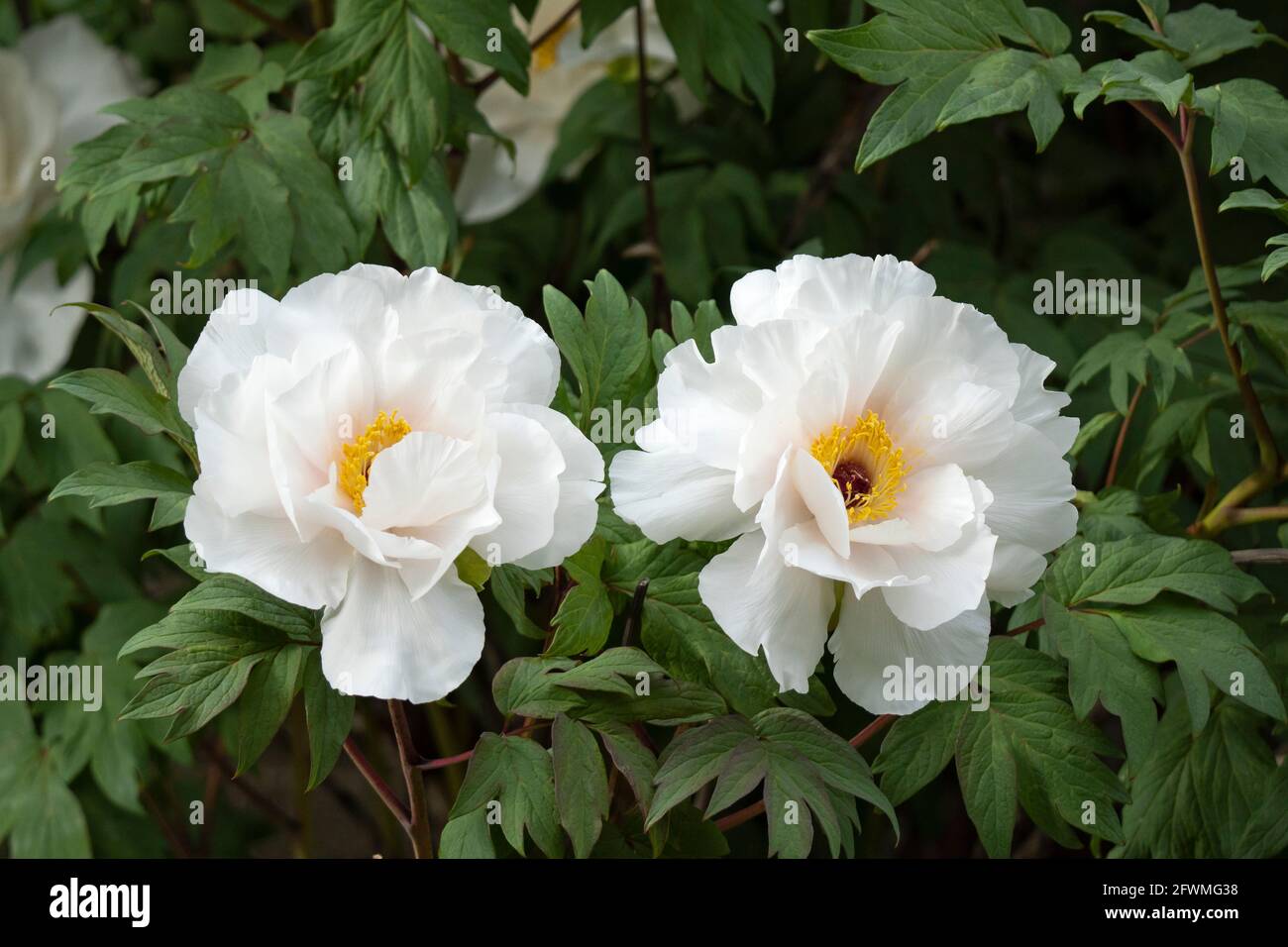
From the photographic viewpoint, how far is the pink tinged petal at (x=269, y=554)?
0.54m

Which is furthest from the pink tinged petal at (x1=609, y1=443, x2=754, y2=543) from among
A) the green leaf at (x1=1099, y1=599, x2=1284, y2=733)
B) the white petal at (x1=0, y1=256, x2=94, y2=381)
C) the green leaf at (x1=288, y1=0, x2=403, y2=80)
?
the white petal at (x1=0, y1=256, x2=94, y2=381)

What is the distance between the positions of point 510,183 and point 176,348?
0.61 m

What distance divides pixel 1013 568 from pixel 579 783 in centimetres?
21

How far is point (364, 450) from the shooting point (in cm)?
58

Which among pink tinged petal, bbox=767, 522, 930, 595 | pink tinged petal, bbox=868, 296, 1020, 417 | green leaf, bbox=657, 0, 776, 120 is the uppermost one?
green leaf, bbox=657, 0, 776, 120

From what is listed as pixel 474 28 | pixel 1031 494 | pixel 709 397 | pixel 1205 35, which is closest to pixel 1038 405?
pixel 1031 494

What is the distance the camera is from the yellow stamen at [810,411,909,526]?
0.60 m

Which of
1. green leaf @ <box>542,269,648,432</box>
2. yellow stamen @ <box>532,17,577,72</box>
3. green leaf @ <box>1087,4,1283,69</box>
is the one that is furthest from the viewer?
yellow stamen @ <box>532,17,577,72</box>

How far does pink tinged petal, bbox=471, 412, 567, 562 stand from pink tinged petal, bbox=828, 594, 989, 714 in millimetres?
141

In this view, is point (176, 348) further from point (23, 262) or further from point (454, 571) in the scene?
point (23, 262)

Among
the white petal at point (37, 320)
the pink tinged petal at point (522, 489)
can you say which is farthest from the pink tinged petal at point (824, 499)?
the white petal at point (37, 320)

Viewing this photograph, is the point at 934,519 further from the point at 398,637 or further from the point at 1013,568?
the point at 398,637

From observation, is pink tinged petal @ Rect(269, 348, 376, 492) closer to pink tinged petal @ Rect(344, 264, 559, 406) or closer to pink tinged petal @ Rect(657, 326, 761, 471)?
pink tinged petal @ Rect(344, 264, 559, 406)

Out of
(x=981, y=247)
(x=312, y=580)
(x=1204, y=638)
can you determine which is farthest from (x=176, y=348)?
(x=981, y=247)
